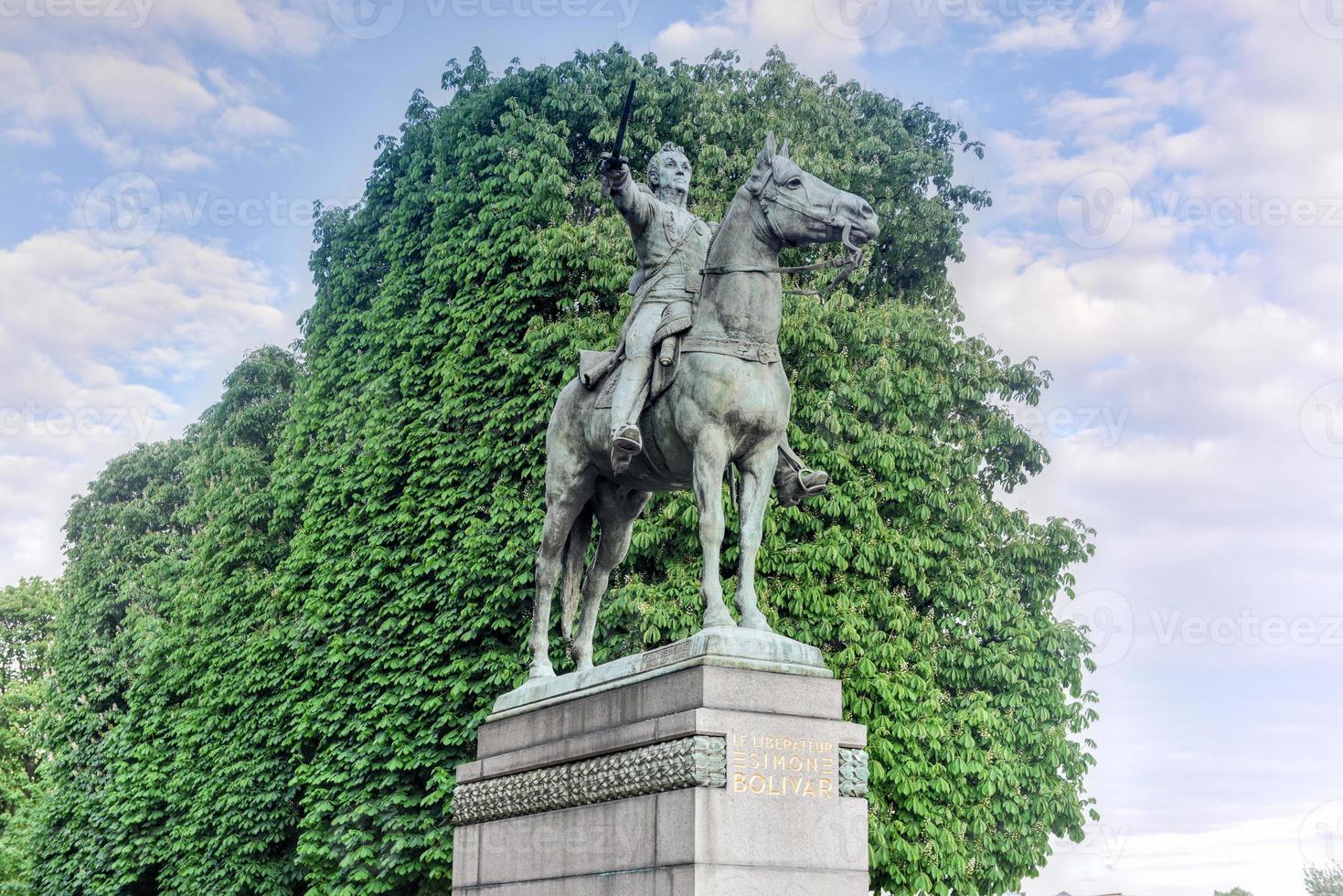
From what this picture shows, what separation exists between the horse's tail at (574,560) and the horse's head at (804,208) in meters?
3.51

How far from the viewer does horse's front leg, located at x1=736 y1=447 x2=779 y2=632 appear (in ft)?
36.2

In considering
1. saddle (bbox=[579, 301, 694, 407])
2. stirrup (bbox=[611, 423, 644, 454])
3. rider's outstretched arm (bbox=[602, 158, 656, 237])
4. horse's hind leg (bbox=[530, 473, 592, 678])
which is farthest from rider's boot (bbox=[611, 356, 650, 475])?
rider's outstretched arm (bbox=[602, 158, 656, 237])

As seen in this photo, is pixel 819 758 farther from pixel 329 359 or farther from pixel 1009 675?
pixel 329 359

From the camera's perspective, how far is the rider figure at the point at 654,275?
11664 millimetres

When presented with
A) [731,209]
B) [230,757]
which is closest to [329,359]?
[230,757]

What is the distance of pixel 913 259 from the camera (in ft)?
85.9

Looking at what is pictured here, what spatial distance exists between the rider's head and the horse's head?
1.68m

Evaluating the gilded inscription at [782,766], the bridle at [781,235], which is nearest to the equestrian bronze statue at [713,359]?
the bridle at [781,235]

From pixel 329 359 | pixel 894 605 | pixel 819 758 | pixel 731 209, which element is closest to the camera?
pixel 819 758

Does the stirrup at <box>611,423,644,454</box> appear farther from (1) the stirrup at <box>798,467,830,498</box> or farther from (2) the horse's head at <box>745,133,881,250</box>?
(2) the horse's head at <box>745,133,881,250</box>

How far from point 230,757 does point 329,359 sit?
25.7 feet

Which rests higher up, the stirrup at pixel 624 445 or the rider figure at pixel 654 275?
the rider figure at pixel 654 275

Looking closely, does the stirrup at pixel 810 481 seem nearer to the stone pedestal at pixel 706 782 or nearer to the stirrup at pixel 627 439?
the stirrup at pixel 627 439

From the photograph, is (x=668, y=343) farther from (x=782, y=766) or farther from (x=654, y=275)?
(x=782, y=766)
